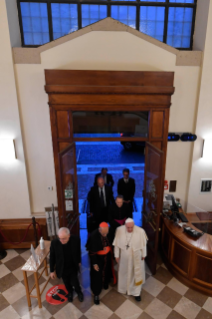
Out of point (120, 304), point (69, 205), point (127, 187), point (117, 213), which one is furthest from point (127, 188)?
point (120, 304)

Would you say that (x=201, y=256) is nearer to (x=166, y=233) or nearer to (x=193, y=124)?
(x=166, y=233)

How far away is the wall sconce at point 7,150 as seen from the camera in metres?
4.93

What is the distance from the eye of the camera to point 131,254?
4082mm

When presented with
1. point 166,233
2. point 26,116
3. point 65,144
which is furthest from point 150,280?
point 26,116

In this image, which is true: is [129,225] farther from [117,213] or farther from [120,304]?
[120,304]

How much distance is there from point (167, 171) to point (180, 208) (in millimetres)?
967

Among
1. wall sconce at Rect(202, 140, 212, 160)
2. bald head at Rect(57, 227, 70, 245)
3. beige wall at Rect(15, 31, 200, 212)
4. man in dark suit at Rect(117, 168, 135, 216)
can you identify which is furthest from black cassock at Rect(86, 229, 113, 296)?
wall sconce at Rect(202, 140, 212, 160)

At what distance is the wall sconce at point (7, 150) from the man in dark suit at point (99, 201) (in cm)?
198

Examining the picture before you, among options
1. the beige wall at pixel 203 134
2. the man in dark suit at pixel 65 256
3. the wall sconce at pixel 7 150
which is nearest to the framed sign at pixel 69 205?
the man in dark suit at pixel 65 256

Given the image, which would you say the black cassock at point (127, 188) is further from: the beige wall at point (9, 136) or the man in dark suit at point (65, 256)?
the beige wall at point (9, 136)

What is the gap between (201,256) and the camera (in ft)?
13.9

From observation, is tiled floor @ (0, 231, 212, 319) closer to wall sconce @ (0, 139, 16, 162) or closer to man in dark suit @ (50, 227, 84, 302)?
man in dark suit @ (50, 227, 84, 302)

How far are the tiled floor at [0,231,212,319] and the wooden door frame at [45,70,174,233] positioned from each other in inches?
70.9

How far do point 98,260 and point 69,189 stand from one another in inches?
59.6
